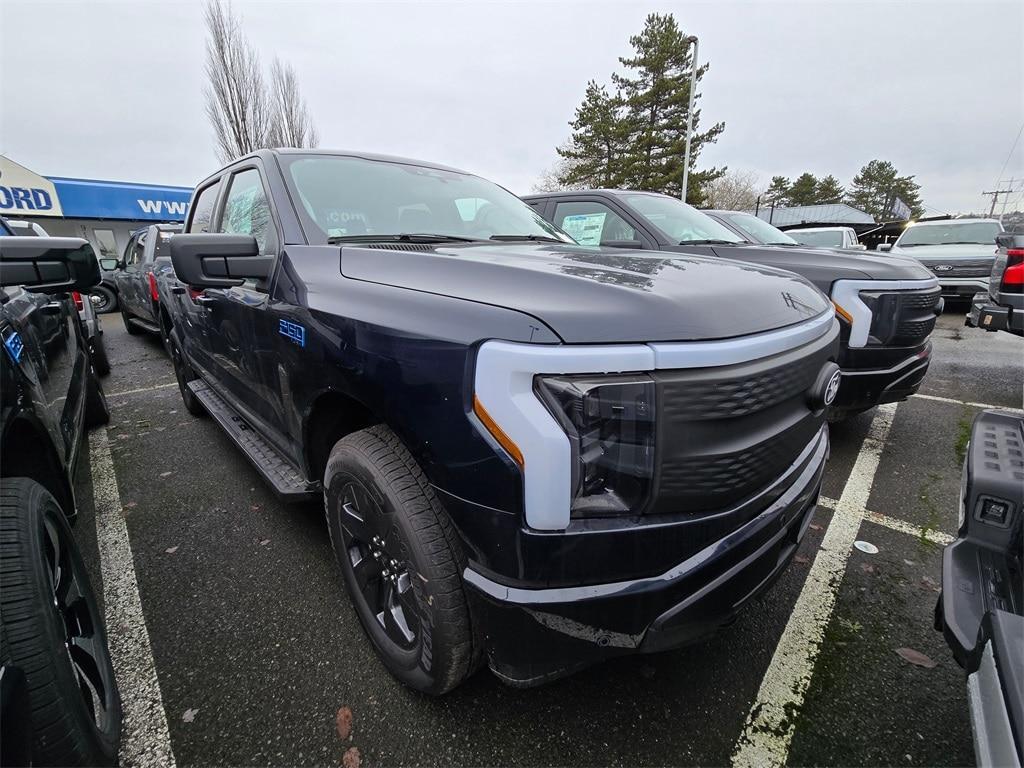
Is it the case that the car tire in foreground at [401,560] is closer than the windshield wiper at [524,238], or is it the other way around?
the car tire in foreground at [401,560]

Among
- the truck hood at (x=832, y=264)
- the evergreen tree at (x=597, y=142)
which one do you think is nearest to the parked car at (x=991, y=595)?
the truck hood at (x=832, y=264)

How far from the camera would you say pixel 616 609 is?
3.83 feet

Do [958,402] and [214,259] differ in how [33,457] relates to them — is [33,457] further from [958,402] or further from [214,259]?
[958,402]

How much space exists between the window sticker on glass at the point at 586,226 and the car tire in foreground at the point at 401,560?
346 centimetres

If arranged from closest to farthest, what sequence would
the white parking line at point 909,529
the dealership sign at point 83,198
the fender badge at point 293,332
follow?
the fender badge at point 293,332 → the white parking line at point 909,529 → the dealership sign at point 83,198

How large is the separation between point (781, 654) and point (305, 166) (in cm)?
292

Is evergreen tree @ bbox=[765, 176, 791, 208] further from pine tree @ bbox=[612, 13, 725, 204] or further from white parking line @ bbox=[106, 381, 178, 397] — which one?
white parking line @ bbox=[106, 381, 178, 397]

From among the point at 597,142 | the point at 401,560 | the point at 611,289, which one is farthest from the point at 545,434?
the point at 597,142

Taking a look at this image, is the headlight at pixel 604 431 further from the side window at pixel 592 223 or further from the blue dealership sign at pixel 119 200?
the blue dealership sign at pixel 119 200

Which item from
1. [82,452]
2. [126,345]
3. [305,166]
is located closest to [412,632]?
[305,166]

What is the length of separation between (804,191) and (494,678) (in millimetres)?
68112

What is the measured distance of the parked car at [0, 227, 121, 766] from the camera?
114 centimetres

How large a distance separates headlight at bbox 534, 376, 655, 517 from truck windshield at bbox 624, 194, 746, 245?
344 cm

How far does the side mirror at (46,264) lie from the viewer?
1.48m
